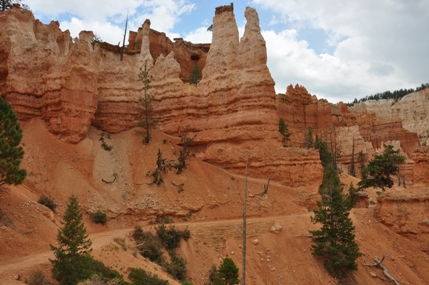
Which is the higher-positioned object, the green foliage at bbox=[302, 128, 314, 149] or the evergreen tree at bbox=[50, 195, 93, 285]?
the green foliage at bbox=[302, 128, 314, 149]

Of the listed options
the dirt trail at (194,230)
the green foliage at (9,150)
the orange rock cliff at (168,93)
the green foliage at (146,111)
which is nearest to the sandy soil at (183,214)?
the dirt trail at (194,230)

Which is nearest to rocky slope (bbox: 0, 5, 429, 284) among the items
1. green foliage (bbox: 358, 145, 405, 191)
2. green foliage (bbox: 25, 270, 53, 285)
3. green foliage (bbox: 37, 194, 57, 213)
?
green foliage (bbox: 37, 194, 57, 213)

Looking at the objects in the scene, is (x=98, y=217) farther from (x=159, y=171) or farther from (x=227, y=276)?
(x=227, y=276)

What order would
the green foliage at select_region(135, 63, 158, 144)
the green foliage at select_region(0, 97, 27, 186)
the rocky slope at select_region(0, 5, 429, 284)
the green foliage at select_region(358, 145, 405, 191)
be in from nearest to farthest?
the green foliage at select_region(0, 97, 27, 186)
the rocky slope at select_region(0, 5, 429, 284)
the green foliage at select_region(358, 145, 405, 191)
the green foliage at select_region(135, 63, 158, 144)

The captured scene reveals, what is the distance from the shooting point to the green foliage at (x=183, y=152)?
1212 inches

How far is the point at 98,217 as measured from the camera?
79.2ft

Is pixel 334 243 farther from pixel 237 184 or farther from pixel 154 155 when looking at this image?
pixel 154 155

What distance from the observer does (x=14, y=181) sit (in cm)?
1711

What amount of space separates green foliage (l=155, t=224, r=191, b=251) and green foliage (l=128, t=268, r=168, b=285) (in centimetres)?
554

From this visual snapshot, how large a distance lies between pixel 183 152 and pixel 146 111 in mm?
5407

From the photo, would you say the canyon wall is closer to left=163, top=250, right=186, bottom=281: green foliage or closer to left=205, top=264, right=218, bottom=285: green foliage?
left=205, top=264, right=218, bottom=285: green foliage

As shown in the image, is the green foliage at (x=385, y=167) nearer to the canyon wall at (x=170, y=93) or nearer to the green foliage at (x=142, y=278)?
the canyon wall at (x=170, y=93)

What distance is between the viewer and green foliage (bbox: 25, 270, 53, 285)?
12.6 m

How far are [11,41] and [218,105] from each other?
1904 cm
